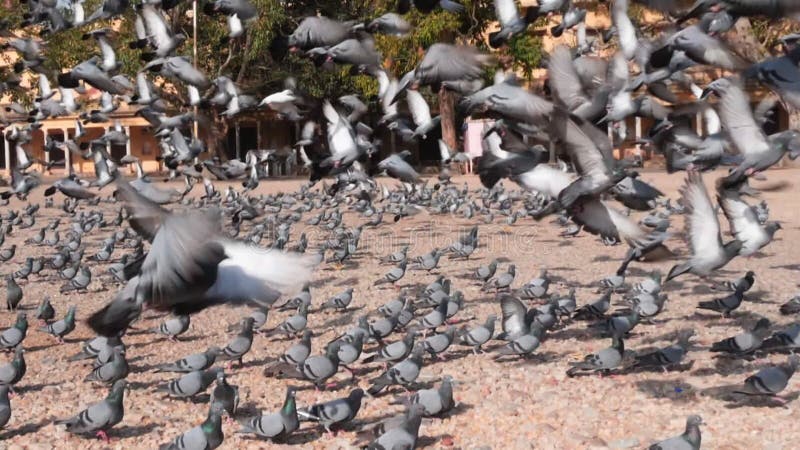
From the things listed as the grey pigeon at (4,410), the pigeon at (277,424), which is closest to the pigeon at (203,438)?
the pigeon at (277,424)

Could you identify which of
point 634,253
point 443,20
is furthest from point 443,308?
point 443,20

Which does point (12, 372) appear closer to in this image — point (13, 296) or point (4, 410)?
point (4, 410)

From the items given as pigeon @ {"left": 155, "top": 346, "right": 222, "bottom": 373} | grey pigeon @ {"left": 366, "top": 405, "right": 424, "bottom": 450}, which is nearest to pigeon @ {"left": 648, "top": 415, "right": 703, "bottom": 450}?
grey pigeon @ {"left": 366, "top": 405, "right": 424, "bottom": 450}

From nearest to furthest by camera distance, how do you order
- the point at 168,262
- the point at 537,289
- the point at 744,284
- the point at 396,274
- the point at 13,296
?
the point at 168,262 < the point at 744,284 < the point at 537,289 < the point at 13,296 < the point at 396,274

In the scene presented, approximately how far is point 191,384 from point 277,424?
1225 millimetres

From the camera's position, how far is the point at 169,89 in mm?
39719

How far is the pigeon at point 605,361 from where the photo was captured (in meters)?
7.56

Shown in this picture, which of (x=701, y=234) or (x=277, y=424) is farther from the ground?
(x=701, y=234)

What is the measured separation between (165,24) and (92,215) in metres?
9.14

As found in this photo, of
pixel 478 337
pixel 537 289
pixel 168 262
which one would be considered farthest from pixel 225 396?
pixel 537 289

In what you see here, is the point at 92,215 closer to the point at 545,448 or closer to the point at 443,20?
the point at 545,448

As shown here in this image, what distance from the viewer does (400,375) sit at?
7.37m

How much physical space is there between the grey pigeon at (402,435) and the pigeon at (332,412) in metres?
0.53

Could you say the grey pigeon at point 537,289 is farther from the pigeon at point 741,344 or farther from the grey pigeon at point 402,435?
the grey pigeon at point 402,435
